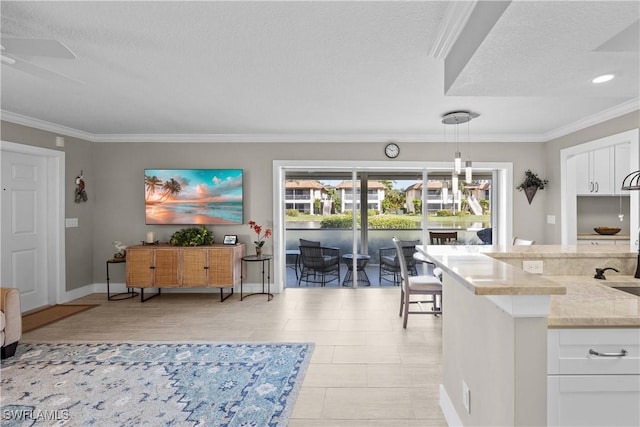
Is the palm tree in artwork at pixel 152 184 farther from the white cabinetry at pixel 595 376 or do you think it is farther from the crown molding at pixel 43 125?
the white cabinetry at pixel 595 376

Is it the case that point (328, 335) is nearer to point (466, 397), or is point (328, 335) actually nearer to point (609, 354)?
point (466, 397)

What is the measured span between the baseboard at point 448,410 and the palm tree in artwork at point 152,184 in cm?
461

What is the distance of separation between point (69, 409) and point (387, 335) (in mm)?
2615

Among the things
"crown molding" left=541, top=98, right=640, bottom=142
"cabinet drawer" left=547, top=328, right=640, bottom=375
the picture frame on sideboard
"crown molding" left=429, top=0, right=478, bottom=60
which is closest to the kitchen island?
"cabinet drawer" left=547, top=328, right=640, bottom=375

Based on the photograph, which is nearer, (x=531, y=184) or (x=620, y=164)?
(x=620, y=164)

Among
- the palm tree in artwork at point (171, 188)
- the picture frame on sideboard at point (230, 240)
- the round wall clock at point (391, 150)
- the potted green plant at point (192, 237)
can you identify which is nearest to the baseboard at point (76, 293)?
the potted green plant at point (192, 237)

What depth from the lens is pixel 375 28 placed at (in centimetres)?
209

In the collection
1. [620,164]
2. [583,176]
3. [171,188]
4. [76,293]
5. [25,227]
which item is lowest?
[76,293]

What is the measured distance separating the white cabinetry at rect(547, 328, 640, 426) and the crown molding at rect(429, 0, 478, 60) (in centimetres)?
153

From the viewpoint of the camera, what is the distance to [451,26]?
1.97 m

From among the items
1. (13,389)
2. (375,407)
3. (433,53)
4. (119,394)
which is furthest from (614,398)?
(13,389)

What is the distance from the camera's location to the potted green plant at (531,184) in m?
5.17

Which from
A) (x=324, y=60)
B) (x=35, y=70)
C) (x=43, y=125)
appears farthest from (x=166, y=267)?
(x=324, y=60)

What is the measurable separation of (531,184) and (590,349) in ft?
14.5
